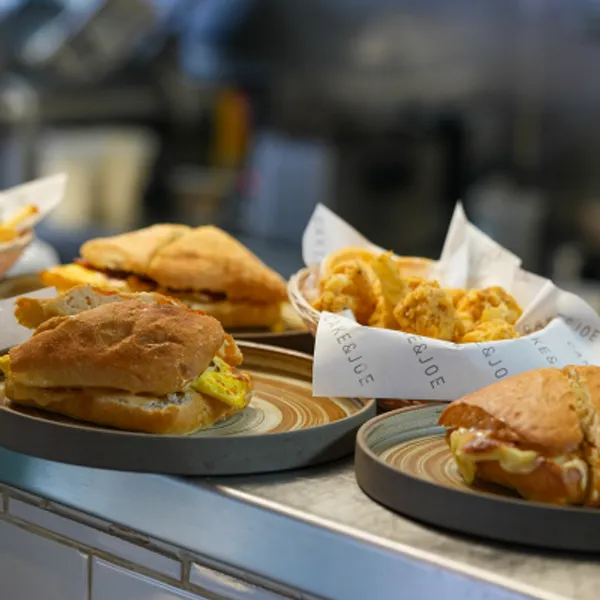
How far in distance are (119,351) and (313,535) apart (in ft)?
1.06

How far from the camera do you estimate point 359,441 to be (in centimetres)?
107

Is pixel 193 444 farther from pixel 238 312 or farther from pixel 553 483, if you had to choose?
pixel 238 312

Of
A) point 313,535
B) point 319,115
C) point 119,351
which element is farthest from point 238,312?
point 319,115

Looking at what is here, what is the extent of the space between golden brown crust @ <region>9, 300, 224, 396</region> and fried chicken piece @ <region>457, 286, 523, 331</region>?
0.39 meters

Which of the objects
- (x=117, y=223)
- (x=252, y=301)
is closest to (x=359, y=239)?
(x=252, y=301)

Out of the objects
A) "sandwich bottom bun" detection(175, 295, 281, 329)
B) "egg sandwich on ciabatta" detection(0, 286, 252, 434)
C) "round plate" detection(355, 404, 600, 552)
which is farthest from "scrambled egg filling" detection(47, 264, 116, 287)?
"round plate" detection(355, 404, 600, 552)

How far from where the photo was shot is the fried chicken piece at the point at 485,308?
1.40 meters

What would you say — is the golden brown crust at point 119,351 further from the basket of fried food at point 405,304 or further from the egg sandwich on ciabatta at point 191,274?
the egg sandwich on ciabatta at point 191,274

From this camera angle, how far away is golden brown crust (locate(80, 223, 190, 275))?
173 centimetres

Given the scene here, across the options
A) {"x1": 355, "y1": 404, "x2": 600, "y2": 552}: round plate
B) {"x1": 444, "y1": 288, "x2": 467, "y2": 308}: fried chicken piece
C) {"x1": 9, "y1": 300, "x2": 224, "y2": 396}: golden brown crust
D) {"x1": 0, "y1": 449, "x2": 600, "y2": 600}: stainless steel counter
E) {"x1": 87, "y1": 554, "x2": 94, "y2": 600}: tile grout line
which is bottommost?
{"x1": 87, "y1": 554, "x2": 94, "y2": 600}: tile grout line

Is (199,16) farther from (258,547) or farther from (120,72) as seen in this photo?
(258,547)

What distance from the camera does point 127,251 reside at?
1739 millimetres

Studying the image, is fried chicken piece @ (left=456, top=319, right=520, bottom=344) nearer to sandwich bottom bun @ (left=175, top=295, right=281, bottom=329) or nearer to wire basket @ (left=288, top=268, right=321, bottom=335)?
wire basket @ (left=288, top=268, right=321, bottom=335)

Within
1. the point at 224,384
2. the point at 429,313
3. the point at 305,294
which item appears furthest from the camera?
the point at 305,294
